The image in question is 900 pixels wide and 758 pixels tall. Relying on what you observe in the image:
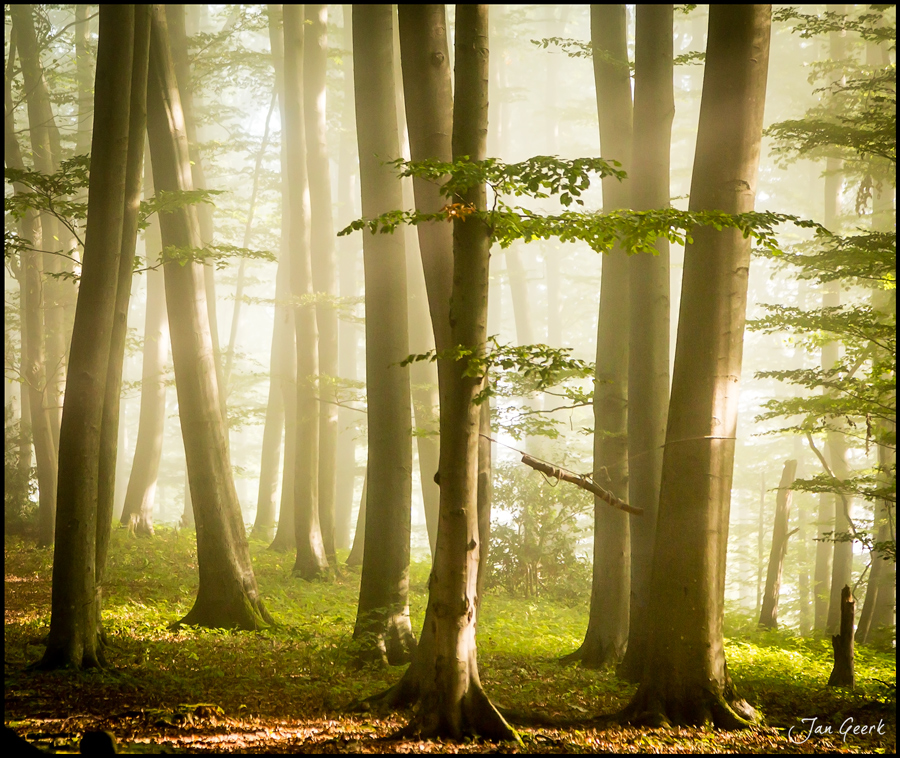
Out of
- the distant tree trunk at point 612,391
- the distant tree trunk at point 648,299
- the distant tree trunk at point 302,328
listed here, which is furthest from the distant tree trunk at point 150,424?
the distant tree trunk at point 648,299

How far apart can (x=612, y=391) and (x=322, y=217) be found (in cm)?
795

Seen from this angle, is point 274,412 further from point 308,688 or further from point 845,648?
point 845,648

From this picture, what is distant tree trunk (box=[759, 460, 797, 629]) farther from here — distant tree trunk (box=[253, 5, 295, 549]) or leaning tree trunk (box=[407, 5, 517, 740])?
distant tree trunk (box=[253, 5, 295, 549])

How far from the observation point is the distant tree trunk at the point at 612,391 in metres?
8.29

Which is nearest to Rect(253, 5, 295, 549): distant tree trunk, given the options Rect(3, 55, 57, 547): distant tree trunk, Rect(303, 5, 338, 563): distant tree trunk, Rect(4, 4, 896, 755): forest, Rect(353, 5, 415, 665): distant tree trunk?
Rect(303, 5, 338, 563): distant tree trunk

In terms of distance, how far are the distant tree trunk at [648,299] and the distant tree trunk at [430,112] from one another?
2.87 m

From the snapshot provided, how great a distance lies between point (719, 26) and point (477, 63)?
248cm

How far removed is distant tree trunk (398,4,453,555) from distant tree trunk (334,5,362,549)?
12847 mm

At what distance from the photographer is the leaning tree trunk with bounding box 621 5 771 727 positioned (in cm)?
586

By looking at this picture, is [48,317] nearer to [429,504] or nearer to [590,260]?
[429,504]

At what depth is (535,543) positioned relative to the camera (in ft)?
45.1

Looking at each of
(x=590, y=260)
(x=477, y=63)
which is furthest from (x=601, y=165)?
(x=590, y=260)

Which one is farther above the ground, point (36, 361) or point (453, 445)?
point (36, 361)
